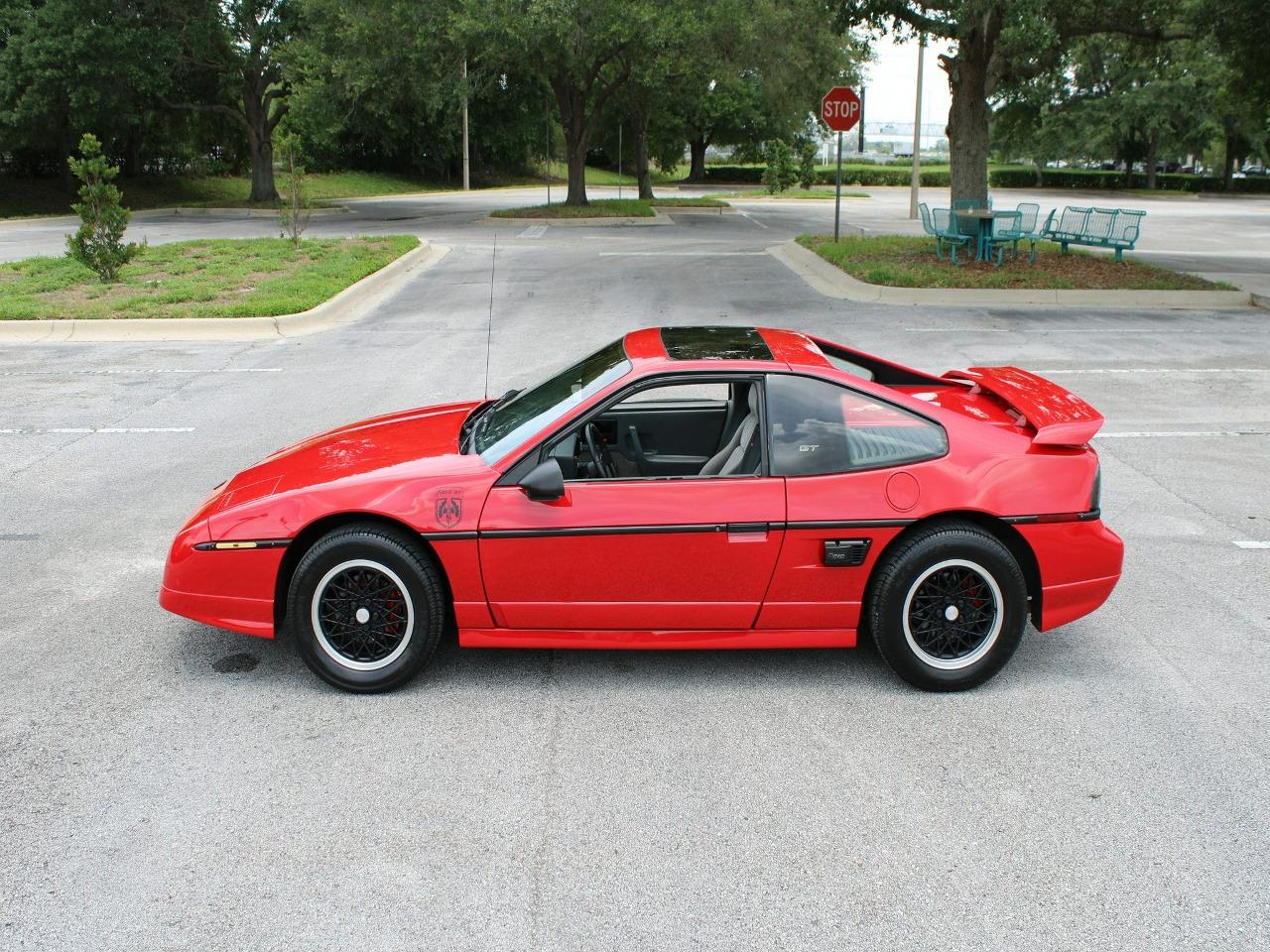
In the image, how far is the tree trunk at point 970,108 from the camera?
64.0ft

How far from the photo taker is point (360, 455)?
5.15 metres

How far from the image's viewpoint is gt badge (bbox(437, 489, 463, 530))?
4672mm

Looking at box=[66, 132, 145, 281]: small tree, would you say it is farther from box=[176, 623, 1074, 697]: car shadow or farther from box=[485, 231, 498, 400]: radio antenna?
box=[176, 623, 1074, 697]: car shadow

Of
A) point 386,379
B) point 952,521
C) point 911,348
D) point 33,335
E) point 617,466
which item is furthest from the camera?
point 33,335

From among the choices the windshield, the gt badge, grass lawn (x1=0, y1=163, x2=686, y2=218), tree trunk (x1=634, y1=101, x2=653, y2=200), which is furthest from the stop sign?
grass lawn (x1=0, y1=163, x2=686, y2=218)

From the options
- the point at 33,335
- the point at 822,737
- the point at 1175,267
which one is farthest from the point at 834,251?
the point at 822,737

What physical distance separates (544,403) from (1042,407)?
2.31 metres

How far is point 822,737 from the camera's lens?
4.46 metres

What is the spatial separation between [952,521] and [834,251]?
55.5ft

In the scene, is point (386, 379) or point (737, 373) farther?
point (386, 379)

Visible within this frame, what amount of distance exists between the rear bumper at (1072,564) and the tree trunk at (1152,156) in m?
64.7

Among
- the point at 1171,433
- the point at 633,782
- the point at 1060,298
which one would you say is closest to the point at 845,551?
the point at 633,782

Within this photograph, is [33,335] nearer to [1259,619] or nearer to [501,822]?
[501,822]

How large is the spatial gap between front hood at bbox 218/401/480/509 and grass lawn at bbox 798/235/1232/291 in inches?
501
